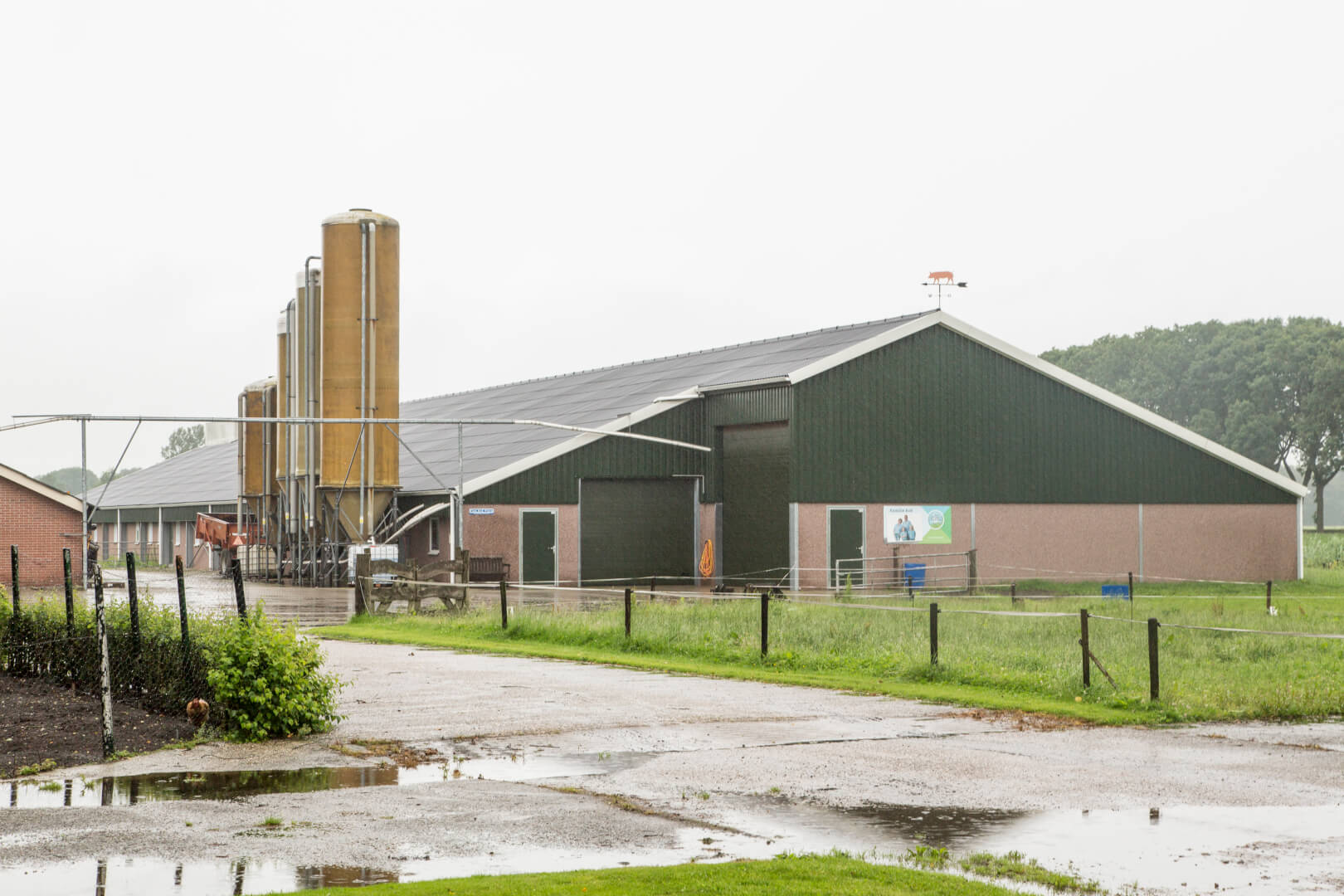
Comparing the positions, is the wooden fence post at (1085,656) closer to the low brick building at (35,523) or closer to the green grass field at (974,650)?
the green grass field at (974,650)

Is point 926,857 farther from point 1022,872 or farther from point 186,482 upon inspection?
point 186,482

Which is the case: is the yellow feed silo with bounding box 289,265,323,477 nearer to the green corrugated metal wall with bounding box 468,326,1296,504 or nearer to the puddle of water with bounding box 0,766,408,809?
the green corrugated metal wall with bounding box 468,326,1296,504

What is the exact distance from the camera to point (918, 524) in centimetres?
4178

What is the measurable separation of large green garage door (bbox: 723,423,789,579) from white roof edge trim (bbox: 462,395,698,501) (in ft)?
7.29

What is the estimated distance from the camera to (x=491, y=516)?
40.3 metres

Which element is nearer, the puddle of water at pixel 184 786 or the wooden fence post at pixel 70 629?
the puddle of water at pixel 184 786

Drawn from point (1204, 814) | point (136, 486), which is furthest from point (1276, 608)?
point (136, 486)

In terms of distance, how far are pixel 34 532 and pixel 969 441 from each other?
28335mm

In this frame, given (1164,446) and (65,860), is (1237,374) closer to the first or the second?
(1164,446)

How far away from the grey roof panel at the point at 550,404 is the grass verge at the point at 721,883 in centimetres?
3312

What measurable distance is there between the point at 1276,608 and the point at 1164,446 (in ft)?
48.4

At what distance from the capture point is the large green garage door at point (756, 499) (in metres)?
40.8

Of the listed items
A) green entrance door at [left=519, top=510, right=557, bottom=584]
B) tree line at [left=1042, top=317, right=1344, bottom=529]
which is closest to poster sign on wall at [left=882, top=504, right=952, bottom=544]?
green entrance door at [left=519, top=510, right=557, bottom=584]

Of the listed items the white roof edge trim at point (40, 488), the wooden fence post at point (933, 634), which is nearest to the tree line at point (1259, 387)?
the white roof edge trim at point (40, 488)
